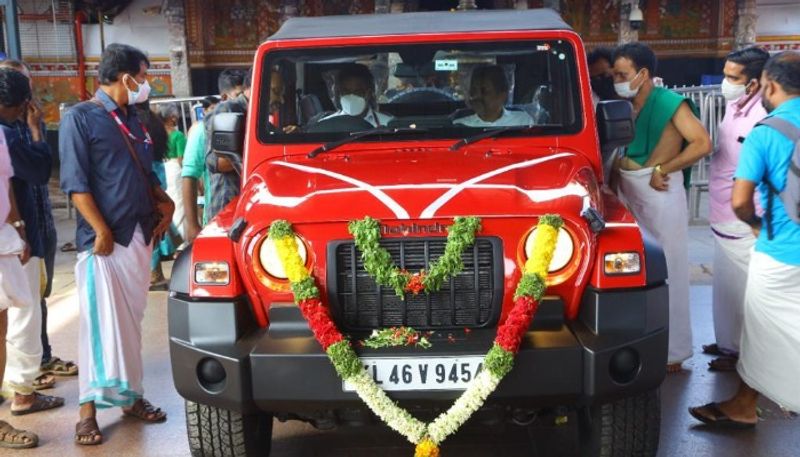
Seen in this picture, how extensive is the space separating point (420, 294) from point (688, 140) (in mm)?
2324

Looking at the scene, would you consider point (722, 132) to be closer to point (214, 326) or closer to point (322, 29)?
point (322, 29)

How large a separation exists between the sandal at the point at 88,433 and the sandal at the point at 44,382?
0.90 metres

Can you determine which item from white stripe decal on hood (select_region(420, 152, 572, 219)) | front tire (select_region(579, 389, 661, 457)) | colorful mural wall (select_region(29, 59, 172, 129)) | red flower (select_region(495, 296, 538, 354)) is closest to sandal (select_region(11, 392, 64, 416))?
white stripe decal on hood (select_region(420, 152, 572, 219))

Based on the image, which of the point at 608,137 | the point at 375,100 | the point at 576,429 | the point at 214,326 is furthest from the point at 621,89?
the point at 214,326

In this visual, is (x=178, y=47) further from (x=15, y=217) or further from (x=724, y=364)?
(x=724, y=364)

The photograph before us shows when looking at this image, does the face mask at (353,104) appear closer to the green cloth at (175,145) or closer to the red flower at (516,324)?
the red flower at (516,324)

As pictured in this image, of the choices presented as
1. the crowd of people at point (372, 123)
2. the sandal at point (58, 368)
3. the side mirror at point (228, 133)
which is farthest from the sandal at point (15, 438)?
the side mirror at point (228, 133)

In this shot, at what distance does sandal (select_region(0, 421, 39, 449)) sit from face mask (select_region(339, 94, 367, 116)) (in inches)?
85.5

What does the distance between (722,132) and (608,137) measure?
1298 millimetres

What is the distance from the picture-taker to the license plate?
A: 3.20 metres

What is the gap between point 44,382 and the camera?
527cm

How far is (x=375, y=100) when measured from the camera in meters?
4.32

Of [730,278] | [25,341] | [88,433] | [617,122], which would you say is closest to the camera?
[617,122]

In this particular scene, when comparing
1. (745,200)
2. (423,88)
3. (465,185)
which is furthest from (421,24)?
(745,200)
